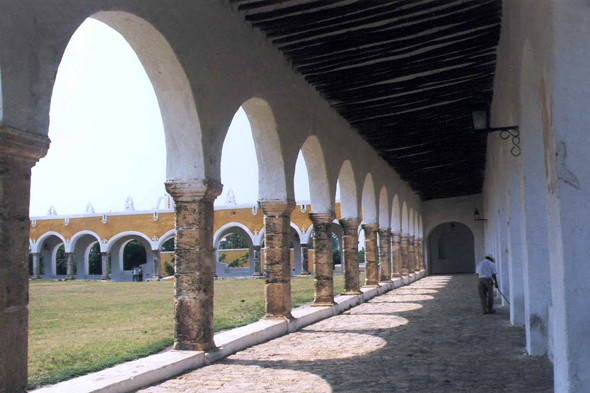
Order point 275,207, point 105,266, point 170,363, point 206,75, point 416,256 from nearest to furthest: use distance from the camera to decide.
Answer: point 170,363 < point 206,75 < point 275,207 < point 416,256 < point 105,266

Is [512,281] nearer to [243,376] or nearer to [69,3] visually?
[243,376]

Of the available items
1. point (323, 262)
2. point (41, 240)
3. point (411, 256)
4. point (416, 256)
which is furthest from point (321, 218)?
point (41, 240)

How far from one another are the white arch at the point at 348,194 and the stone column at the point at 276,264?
15.5ft

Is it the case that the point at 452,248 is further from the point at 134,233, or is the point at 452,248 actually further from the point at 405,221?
the point at 134,233

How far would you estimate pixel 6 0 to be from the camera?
365cm

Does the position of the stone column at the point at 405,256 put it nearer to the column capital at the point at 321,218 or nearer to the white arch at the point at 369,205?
the white arch at the point at 369,205

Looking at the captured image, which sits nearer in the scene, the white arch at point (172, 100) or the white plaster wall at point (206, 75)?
the white plaster wall at point (206, 75)

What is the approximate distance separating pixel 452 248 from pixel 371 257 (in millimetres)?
16679

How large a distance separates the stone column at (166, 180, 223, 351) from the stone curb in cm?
21

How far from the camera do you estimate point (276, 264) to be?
823 cm

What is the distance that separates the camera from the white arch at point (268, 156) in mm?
8133

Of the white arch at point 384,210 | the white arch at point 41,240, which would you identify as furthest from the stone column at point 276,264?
the white arch at point 41,240

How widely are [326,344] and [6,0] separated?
5016 millimetres

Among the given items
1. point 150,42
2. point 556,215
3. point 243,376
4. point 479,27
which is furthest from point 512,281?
point 150,42
